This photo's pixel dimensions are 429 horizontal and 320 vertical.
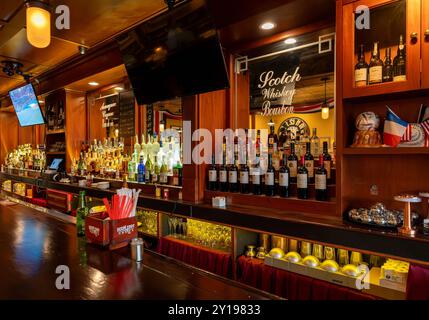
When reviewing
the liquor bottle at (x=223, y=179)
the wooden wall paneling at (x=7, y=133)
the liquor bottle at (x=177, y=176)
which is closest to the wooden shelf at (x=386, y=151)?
the liquor bottle at (x=223, y=179)

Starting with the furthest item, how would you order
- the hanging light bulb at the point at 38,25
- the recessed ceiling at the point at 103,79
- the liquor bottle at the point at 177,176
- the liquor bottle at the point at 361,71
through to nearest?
the recessed ceiling at the point at 103,79 < the liquor bottle at the point at 177,176 < the hanging light bulb at the point at 38,25 < the liquor bottle at the point at 361,71

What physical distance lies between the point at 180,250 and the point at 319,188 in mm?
1404

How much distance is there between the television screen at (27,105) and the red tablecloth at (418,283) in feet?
16.9

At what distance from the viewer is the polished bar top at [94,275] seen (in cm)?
97

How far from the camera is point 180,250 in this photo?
269cm

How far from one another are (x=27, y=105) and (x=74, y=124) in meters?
0.88

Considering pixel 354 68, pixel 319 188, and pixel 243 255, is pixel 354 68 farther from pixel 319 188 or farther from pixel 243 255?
pixel 243 255

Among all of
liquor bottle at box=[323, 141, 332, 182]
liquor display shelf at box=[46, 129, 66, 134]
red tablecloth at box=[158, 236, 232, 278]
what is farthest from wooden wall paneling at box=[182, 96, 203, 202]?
liquor display shelf at box=[46, 129, 66, 134]

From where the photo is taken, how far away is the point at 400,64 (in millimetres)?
1745

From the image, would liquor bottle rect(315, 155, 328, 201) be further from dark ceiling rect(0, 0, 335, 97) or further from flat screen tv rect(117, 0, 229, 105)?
dark ceiling rect(0, 0, 335, 97)

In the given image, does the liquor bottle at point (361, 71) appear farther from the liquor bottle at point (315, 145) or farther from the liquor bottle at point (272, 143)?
the liquor bottle at point (272, 143)

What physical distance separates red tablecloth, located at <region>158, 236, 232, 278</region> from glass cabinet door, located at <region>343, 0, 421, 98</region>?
1.57 m

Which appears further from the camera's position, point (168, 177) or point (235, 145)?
point (168, 177)
